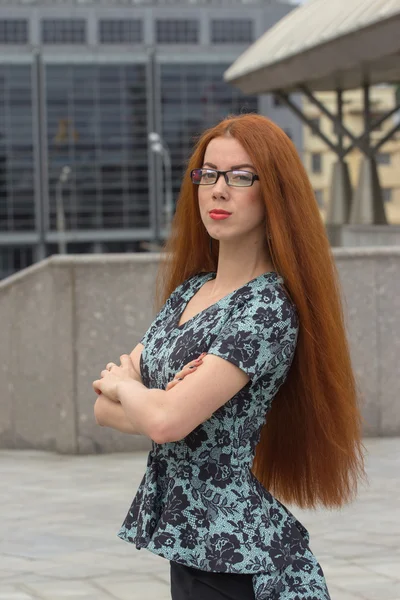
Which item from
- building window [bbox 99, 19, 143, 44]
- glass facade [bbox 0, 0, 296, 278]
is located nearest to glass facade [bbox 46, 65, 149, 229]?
glass facade [bbox 0, 0, 296, 278]

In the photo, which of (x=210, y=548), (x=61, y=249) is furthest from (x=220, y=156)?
(x=61, y=249)

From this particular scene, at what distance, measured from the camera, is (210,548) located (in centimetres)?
247

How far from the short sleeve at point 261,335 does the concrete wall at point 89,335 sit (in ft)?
20.8

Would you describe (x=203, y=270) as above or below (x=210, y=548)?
above

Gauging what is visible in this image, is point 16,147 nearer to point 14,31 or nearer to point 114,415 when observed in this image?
point 14,31

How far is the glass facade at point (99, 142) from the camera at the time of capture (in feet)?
357

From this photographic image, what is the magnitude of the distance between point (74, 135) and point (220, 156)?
356ft

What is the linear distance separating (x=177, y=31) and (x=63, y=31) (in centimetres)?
1088

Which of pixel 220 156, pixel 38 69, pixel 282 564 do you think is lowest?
pixel 282 564

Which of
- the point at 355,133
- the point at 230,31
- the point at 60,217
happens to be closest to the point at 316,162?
the point at 230,31

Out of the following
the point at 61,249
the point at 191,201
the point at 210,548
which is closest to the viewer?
the point at 210,548

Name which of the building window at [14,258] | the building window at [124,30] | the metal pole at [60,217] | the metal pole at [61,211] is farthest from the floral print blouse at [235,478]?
the building window at [124,30]

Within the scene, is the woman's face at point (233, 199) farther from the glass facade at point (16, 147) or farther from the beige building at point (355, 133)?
the glass facade at point (16, 147)

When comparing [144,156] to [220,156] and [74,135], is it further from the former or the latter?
[220,156]
